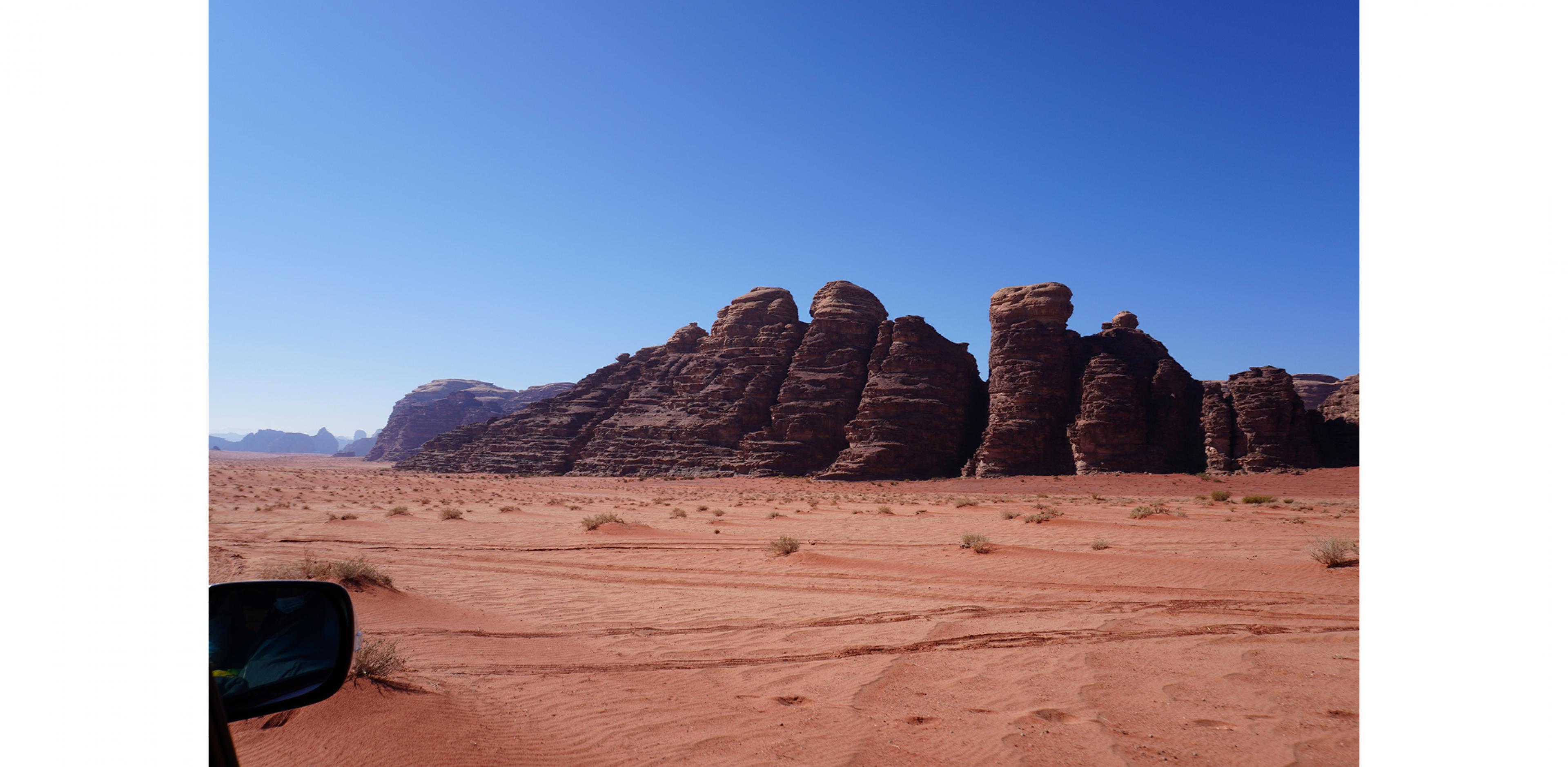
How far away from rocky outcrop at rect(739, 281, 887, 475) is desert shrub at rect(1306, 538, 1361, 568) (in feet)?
158

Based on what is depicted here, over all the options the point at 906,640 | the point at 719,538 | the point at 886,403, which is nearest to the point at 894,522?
the point at 719,538

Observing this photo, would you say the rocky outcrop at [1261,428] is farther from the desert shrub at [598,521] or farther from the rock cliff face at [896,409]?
the desert shrub at [598,521]

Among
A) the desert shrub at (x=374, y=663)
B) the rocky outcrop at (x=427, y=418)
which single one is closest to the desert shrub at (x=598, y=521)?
the desert shrub at (x=374, y=663)

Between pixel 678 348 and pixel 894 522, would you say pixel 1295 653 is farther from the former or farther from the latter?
pixel 678 348

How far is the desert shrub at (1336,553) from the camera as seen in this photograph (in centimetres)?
1090

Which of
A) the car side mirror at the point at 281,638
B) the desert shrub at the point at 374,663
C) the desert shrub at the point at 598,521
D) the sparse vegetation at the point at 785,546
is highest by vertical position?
the car side mirror at the point at 281,638

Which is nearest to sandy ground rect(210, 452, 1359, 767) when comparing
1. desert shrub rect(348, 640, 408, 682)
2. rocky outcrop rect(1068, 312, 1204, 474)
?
desert shrub rect(348, 640, 408, 682)

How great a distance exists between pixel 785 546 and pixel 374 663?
29.9ft

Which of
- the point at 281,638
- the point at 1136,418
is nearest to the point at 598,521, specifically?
the point at 281,638

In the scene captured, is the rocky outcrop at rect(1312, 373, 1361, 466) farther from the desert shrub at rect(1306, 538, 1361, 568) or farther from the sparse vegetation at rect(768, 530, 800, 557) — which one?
the sparse vegetation at rect(768, 530, 800, 557)

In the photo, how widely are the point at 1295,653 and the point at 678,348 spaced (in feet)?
256

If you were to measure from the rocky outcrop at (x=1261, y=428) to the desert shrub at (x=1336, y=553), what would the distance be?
41276 millimetres

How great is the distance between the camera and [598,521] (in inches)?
738
